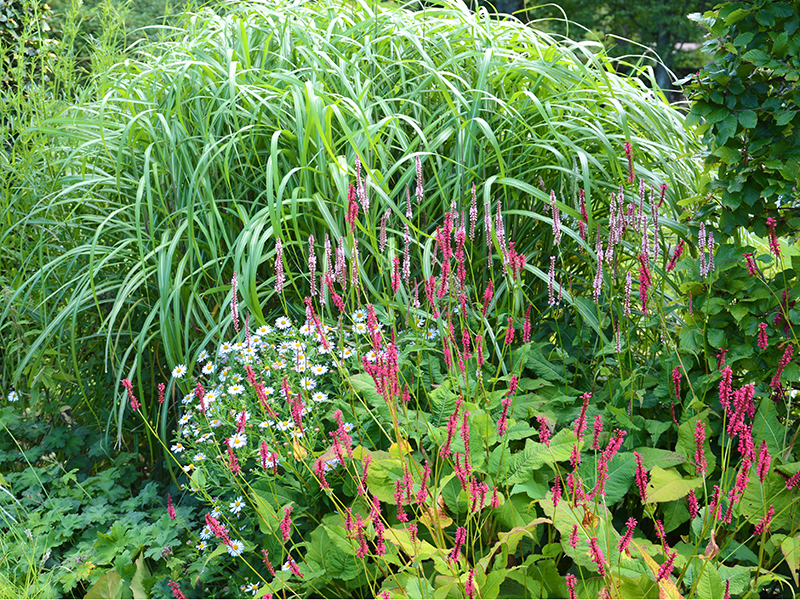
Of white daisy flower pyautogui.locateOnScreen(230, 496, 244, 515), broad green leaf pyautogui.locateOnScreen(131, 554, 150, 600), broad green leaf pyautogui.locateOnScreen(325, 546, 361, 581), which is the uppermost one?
broad green leaf pyautogui.locateOnScreen(325, 546, 361, 581)

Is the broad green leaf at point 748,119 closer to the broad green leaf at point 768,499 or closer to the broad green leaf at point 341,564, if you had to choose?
the broad green leaf at point 768,499

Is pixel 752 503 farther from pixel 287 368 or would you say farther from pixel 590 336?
pixel 287 368

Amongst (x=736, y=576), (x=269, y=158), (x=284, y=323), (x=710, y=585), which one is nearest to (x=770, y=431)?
(x=736, y=576)

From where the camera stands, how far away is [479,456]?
5.44 feet

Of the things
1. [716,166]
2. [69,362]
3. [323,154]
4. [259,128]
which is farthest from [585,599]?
[69,362]

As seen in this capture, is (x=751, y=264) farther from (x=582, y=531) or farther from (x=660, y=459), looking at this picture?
(x=582, y=531)

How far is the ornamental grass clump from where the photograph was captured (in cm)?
140

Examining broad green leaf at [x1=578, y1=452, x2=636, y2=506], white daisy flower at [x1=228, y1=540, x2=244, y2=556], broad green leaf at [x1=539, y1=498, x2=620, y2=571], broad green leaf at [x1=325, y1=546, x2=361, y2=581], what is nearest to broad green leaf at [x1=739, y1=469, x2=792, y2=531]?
broad green leaf at [x1=578, y1=452, x2=636, y2=506]

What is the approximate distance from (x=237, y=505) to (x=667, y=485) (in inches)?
45.0

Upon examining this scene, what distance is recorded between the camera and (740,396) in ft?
3.89

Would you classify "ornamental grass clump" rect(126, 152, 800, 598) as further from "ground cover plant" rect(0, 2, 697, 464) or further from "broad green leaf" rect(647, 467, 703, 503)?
"ground cover plant" rect(0, 2, 697, 464)

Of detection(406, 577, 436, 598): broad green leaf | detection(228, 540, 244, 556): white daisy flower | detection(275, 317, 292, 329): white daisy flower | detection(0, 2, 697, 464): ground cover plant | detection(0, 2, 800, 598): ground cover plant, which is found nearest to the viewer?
detection(406, 577, 436, 598): broad green leaf

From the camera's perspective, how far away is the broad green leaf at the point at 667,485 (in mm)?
1626

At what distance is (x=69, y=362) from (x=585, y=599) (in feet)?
7.48
